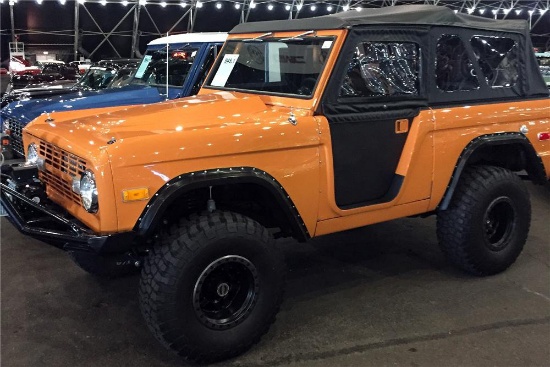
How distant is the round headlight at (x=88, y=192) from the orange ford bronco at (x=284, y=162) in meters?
0.01

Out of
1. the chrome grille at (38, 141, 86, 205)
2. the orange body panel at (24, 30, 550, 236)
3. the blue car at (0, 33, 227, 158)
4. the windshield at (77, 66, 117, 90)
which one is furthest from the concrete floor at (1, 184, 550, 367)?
the windshield at (77, 66, 117, 90)

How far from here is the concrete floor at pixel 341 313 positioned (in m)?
3.08

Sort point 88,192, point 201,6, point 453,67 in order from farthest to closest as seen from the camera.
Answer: point 201,6, point 453,67, point 88,192

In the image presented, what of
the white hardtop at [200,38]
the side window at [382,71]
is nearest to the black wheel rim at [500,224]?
the side window at [382,71]

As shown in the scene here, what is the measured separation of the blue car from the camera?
21.0 ft

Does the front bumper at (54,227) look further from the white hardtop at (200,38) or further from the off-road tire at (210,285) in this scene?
the white hardtop at (200,38)

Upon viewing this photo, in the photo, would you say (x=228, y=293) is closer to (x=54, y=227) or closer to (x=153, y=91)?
(x=54, y=227)

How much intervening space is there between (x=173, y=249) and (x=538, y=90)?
10.8 feet

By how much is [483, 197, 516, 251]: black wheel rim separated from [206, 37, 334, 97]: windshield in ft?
6.04

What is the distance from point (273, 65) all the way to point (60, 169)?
1.57 m

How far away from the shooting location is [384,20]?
3.51 m

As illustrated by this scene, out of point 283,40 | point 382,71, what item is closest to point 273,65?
point 283,40

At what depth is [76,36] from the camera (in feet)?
70.7

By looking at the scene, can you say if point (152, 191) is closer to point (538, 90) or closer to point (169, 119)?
point (169, 119)
